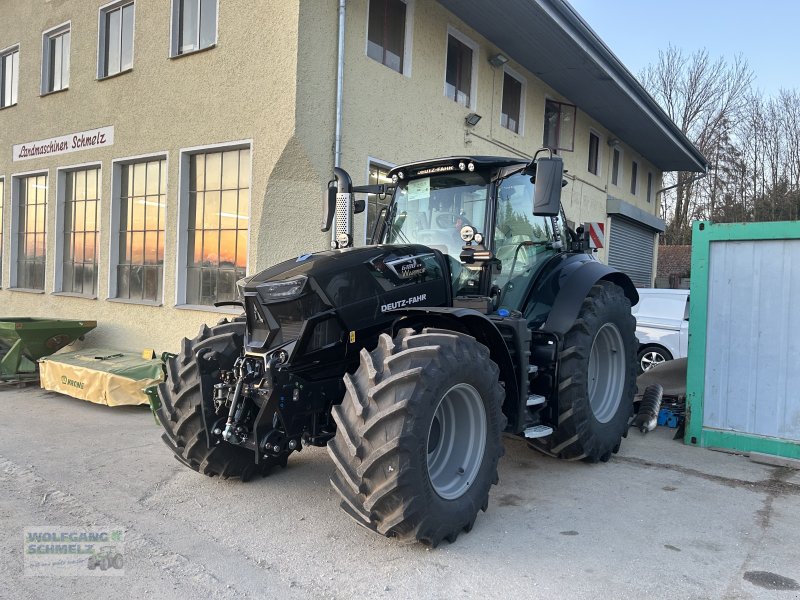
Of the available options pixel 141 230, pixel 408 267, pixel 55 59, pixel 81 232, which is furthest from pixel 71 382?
pixel 55 59

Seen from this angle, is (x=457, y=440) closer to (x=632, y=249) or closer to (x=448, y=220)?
(x=448, y=220)

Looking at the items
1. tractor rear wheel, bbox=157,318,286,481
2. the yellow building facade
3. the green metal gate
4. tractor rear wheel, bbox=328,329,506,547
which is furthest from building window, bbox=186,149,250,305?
the green metal gate

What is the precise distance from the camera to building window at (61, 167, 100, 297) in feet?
34.3

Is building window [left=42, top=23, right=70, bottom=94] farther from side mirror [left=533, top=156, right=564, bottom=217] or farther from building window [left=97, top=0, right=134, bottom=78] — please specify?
side mirror [left=533, top=156, right=564, bottom=217]

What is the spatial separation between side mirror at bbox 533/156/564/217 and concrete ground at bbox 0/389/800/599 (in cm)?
195

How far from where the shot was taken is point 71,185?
35.9ft

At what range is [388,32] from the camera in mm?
8828

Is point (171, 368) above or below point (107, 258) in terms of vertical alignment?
below

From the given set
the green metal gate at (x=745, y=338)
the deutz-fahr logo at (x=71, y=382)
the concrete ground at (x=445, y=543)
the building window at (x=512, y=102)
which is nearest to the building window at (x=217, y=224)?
the deutz-fahr logo at (x=71, y=382)

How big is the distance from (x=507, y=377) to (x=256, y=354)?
64.1 inches

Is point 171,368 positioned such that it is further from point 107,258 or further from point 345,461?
point 107,258

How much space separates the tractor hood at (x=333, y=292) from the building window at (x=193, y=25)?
18.5 feet

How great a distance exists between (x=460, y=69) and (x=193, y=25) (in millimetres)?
4178

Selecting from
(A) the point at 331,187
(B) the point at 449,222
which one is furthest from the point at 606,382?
(A) the point at 331,187
